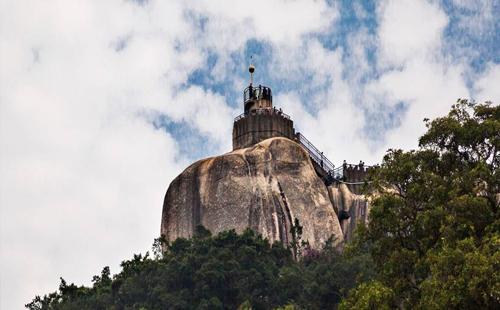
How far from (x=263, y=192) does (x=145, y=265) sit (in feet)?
26.3

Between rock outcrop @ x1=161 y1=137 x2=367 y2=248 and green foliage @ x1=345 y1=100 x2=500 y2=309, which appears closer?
green foliage @ x1=345 y1=100 x2=500 y2=309

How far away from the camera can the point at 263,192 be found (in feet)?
148

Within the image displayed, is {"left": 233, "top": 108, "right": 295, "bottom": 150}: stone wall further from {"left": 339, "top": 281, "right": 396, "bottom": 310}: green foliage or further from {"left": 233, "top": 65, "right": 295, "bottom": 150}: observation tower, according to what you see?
{"left": 339, "top": 281, "right": 396, "bottom": 310}: green foliage

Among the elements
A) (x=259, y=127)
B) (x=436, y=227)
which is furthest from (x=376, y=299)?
(x=259, y=127)

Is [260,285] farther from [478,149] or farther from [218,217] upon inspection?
[478,149]

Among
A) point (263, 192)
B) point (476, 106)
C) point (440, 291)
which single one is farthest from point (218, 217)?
point (440, 291)

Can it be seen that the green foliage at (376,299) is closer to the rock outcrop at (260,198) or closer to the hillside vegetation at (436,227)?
the hillside vegetation at (436,227)

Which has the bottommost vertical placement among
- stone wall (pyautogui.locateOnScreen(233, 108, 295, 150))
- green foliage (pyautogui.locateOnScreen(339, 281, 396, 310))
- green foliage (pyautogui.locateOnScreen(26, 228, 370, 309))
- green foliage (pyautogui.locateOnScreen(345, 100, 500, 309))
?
green foliage (pyautogui.locateOnScreen(339, 281, 396, 310))

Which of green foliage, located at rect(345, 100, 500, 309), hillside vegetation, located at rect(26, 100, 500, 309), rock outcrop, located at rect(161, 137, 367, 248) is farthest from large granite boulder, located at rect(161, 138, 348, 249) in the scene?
green foliage, located at rect(345, 100, 500, 309)

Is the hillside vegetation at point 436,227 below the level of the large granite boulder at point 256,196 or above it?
below

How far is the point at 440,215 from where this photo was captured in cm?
2166

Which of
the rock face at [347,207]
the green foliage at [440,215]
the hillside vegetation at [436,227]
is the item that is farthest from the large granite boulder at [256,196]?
the green foliage at [440,215]

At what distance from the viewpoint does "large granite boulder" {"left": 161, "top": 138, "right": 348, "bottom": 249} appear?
1751 inches

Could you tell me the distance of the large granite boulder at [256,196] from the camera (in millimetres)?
44469
